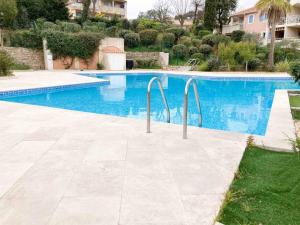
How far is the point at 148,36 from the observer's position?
86.2ft

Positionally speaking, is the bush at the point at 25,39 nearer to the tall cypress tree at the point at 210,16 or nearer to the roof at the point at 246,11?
the tall cypress tree at the point at 210,16

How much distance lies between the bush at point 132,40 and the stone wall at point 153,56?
1293mm

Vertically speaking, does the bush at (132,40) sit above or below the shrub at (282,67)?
above

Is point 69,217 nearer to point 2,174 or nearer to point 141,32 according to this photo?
point 2,174

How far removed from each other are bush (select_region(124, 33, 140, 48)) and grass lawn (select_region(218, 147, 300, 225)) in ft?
75.6

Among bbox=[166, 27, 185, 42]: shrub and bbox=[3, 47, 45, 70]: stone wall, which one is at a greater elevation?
bbox=[166, 27, 185, 42]: shrub

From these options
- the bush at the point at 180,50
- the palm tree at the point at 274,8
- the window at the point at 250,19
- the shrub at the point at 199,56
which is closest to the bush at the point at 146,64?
the bush at the point at 180,50

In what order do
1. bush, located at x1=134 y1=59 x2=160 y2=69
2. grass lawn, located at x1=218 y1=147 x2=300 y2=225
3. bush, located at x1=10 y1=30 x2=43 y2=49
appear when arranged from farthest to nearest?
bush, located at x1=134 y1=59 x2=160 y2=69
bush, located at x1=10 y1=30 x2=43 y2=49
grass lawn, located at x1=218 y1=147 x2=300 y2=225

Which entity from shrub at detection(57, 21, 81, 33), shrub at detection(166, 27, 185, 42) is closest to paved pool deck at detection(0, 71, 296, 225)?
shrub at detection(57, 21, 81, 33)

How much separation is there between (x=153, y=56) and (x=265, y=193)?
23563mm

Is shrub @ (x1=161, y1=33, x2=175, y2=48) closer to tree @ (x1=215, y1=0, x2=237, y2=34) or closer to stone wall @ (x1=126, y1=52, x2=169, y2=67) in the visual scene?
stone wall @ (x1=126, y1=52, x2=169, y2=67)

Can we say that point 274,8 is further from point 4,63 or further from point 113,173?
point 113,173

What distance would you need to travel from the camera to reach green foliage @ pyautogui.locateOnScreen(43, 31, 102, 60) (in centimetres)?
2055

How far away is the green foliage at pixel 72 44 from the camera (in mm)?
20547
